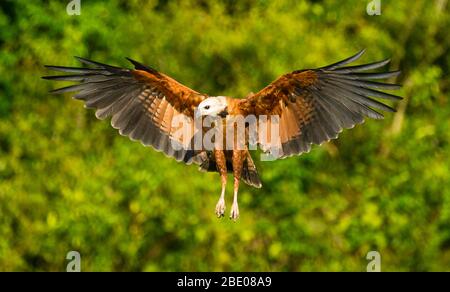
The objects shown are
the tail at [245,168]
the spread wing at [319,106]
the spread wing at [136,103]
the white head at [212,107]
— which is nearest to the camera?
the white head at [212,107]

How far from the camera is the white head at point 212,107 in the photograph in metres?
11.5

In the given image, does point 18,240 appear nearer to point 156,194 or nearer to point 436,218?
point 156,194

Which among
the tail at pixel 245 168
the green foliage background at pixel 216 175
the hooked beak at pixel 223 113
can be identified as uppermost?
the green foliage background at pixel 216 175

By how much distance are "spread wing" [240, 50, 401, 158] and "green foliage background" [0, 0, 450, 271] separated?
340 inches

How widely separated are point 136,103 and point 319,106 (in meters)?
1.70

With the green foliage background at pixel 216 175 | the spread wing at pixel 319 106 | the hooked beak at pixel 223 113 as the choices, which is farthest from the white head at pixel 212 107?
the green foliage background at pixel 216 175

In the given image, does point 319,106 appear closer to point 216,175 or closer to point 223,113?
point 223,113

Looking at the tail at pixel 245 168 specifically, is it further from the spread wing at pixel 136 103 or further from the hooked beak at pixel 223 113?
the hooked beak at pixel 223 113

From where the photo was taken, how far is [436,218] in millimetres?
22344

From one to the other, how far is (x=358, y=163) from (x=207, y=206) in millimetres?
2943

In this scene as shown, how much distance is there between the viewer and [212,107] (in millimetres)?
11547

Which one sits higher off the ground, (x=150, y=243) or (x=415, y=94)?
(x=415, y=94)
